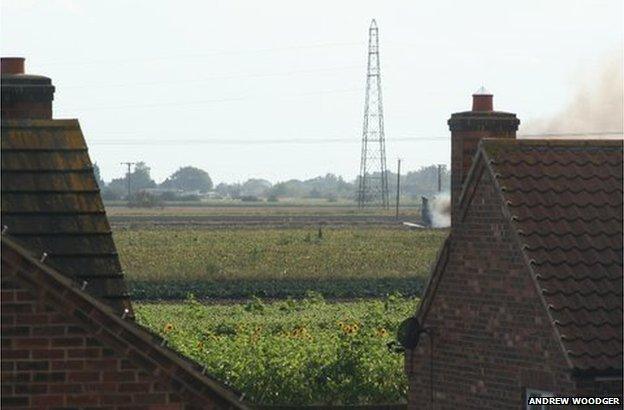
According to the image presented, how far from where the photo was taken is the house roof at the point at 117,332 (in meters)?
10.1

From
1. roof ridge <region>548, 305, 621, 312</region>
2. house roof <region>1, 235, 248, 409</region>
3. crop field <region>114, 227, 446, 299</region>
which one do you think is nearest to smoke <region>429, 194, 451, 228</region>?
crop field <region>114, 227, 446, 299</region>

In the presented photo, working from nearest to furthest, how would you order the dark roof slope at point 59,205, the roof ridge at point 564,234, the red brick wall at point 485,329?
1. the dark roof slope at point 59,205
2. the red brick wall at point 485,329
3. the roof ridge at point 564,234

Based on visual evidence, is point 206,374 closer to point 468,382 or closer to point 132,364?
point 132,364

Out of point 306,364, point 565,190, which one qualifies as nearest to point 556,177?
point 565,190

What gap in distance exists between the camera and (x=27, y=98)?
521 inches

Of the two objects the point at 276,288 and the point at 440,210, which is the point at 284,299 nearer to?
the point at 276,288

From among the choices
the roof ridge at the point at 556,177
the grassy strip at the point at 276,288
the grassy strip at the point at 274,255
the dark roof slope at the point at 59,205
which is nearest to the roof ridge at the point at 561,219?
the roof ridge at the point at 556,177

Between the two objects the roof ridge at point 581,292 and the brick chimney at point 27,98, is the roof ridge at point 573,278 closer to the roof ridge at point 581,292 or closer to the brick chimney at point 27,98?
the roof ridge at point 581,292

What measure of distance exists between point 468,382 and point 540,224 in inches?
79.6

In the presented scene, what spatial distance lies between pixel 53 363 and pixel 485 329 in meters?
8.27

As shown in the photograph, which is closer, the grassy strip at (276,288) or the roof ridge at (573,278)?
the roof ridge at (573,278)

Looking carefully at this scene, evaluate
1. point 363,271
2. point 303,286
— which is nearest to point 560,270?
point 303,286

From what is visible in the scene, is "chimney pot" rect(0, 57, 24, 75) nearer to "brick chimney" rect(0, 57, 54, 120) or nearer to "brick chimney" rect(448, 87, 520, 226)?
"brick chimney" rect(0, 57, 54, 120)

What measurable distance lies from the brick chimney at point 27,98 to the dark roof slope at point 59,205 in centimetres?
106
